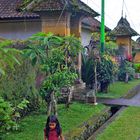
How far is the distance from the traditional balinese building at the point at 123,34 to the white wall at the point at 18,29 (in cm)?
959

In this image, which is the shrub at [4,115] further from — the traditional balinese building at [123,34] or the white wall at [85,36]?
the traditional balinese building at [123,34]

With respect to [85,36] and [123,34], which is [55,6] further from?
[123,34]

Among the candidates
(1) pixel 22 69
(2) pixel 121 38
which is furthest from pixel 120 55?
(1) pixel 22 69

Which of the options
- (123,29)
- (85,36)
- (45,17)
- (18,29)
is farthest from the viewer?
(123,29)

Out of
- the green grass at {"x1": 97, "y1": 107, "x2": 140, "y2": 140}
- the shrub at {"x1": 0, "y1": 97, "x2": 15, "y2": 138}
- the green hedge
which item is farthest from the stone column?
the shrub at {"x1": 0, "y1": 97, "x2": 15, "y2": 138}

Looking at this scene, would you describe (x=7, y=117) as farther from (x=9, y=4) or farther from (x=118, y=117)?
(x=9, y=4)

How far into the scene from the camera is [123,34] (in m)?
25.1

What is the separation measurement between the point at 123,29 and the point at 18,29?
10.4m

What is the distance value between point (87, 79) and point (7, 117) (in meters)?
8.64

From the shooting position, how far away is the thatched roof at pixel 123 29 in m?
25.1

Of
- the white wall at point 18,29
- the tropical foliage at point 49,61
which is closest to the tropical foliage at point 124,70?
the white wall at point 18,29

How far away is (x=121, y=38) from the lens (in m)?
25.6

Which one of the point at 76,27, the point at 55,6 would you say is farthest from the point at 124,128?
the point at 76,27

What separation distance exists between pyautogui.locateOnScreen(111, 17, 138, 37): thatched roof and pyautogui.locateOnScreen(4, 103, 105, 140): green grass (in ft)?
42.5
